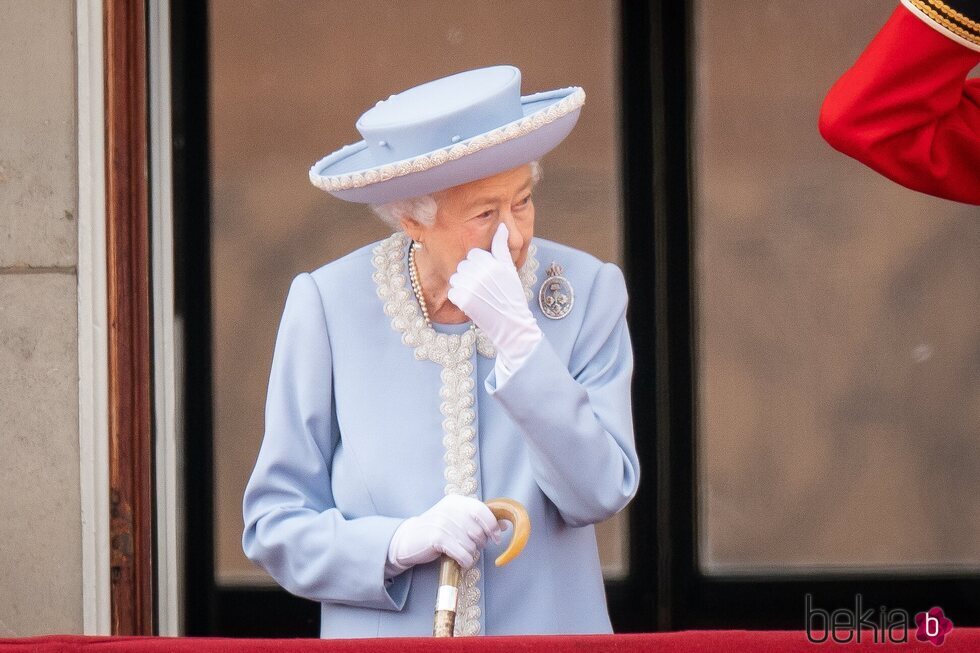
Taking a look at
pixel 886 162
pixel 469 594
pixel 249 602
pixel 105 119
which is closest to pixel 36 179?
pixel 105 119

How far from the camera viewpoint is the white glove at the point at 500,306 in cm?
228

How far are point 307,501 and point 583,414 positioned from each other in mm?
482

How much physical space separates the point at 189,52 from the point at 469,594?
187 cm

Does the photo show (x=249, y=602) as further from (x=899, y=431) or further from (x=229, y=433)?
(x=899, y=431)

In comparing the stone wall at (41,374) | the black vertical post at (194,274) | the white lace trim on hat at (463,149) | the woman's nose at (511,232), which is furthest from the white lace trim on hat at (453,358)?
the black vertical post at (194,274)

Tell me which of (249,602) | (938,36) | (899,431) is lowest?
(249,602)

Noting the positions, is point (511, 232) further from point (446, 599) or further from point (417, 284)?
point (446, 599)

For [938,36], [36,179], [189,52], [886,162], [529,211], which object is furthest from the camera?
[189,52]

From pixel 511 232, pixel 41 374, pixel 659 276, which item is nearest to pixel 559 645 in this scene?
pixel 511 232

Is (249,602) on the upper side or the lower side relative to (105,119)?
lower

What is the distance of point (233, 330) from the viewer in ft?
12.5

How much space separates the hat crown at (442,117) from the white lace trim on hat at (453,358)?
0.23 m

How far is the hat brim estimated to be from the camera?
7.39ft

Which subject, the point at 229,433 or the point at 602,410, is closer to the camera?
the point at 602,410
